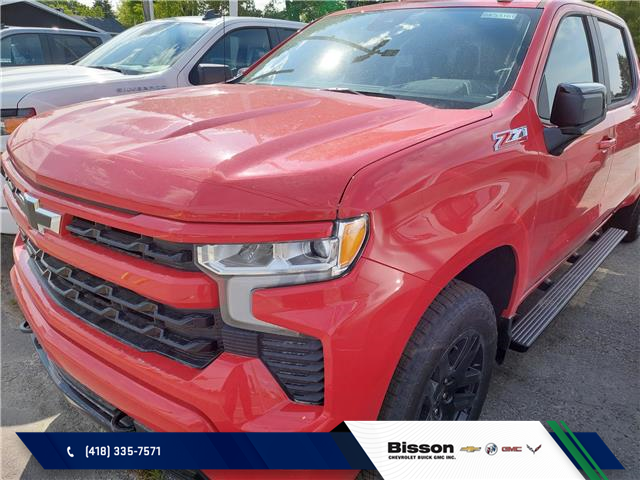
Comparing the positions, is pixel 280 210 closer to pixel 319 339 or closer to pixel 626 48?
pixel 319 339

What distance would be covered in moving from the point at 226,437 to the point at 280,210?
65 cm

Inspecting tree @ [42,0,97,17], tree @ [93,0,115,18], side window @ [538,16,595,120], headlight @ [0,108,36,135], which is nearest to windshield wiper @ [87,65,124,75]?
headlight @ [0,108,36,135]

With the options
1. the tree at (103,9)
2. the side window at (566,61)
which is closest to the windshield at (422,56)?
the side window at (566,61)

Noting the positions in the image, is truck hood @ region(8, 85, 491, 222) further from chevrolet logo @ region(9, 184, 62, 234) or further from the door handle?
the door handle

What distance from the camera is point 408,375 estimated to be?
160cm

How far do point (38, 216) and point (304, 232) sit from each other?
3.58 ft

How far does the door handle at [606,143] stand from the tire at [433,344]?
1.50m

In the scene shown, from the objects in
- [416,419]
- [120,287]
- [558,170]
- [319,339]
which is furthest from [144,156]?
[558,170]

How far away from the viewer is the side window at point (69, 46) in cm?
852

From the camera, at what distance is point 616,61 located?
142 inches

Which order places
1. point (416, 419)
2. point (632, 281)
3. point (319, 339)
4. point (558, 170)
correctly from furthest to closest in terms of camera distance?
point (632, 281) → point (558, 170) → point (416, 419) → point (319, 339)

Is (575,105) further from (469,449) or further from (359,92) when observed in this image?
(469,449)

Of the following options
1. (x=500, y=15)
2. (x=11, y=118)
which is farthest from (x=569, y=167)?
(x=11, y=118)

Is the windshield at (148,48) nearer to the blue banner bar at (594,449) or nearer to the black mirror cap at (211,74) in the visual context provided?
the black mirror cap at (211,74)
